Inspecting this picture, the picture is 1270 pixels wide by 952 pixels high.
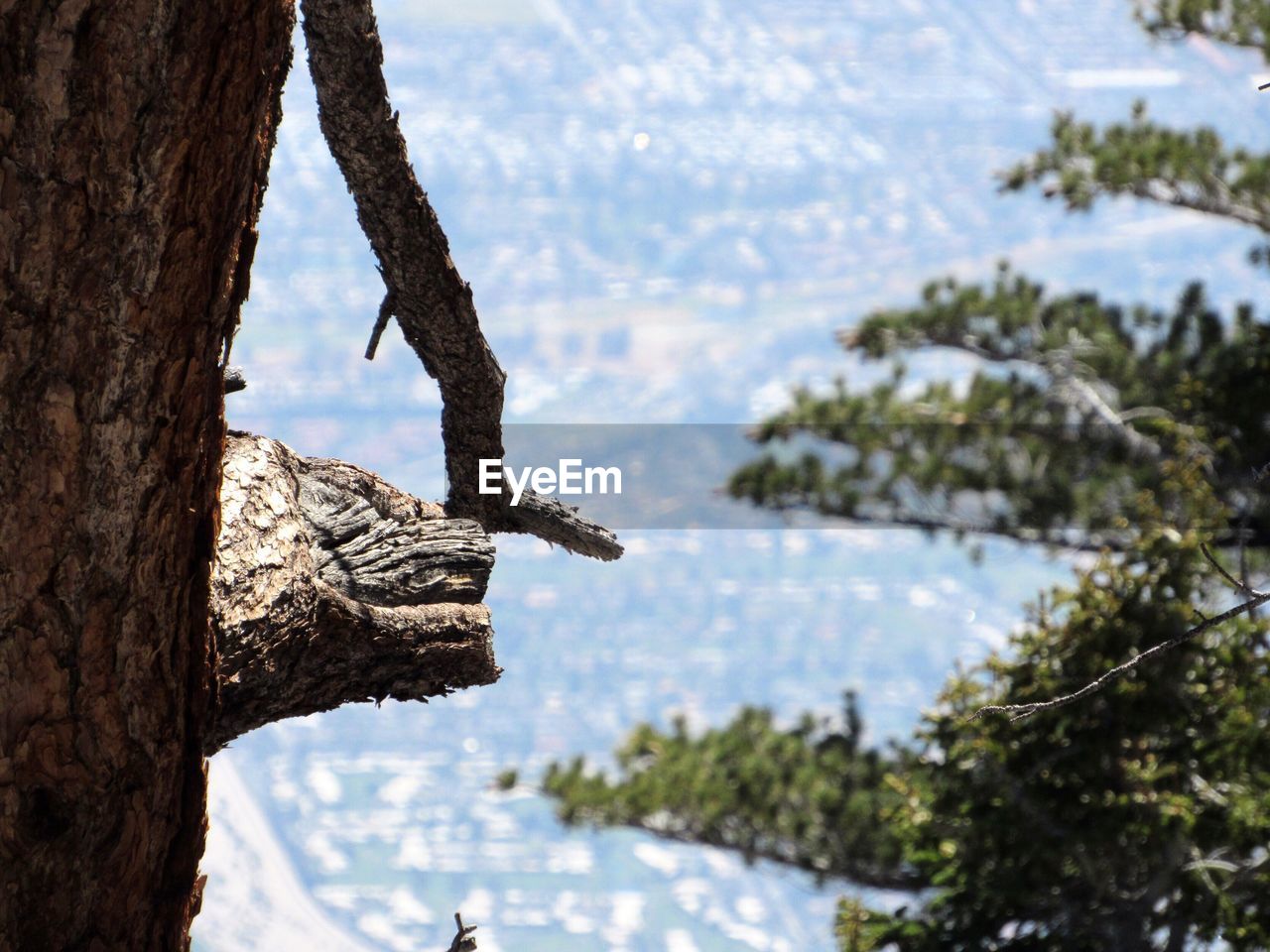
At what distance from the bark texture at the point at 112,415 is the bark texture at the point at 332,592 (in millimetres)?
243

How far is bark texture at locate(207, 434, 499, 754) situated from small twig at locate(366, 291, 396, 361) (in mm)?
324

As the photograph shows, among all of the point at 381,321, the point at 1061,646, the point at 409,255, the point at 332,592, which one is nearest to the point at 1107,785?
the point at 1061,646

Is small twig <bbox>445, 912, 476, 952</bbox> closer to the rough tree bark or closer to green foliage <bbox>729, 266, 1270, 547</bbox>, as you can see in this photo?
the rough tree bark

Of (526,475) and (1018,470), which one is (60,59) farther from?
(1018,470)

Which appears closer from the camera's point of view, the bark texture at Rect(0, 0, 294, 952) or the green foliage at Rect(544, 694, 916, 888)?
the bark texture at Rect(0, 0, 294, 952)

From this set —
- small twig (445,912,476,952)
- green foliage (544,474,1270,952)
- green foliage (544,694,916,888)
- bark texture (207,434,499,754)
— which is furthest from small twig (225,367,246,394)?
green foliage (544,694,916,888)

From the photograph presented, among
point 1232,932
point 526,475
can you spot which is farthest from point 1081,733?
point 526,475

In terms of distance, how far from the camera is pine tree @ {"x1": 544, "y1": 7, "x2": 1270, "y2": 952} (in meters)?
6.23

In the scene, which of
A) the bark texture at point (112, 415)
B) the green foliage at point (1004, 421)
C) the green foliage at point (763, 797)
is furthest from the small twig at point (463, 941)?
the green foliage at point (1004, 421)

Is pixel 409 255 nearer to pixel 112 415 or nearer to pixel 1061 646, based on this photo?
pixel 112 415

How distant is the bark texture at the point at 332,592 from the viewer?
2281 mm

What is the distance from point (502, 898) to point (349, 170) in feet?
305

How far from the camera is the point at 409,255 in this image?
2807mm

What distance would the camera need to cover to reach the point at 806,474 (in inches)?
427
